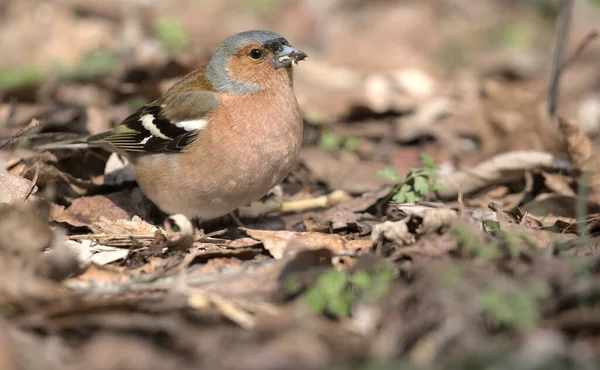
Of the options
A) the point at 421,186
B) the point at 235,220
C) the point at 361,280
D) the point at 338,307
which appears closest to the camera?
the point at 338,307

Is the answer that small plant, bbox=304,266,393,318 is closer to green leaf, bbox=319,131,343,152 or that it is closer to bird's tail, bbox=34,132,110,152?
bird's tail, bbox=34,132,110,152

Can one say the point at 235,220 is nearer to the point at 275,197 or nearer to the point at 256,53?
the point at 275,197

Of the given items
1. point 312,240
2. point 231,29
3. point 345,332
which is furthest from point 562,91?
point 345,332

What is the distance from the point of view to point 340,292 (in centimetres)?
324

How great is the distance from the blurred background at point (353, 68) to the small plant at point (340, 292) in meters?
2.65

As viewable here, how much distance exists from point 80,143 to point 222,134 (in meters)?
1.37

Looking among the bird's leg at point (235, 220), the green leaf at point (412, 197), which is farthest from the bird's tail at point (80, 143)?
the green leaf at point (412, 197)

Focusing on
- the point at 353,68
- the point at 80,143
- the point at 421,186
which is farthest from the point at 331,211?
the point at 353,68

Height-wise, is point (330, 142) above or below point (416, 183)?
below

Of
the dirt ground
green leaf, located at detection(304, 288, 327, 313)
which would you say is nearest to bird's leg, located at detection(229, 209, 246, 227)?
the dirt ground

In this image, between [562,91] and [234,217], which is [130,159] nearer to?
[234,217]

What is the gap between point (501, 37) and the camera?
Result: 10742 mm

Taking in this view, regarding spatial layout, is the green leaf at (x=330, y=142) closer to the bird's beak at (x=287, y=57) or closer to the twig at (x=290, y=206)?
the twig at (x=290, y=206)

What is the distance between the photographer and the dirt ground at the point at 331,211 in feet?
9.68
